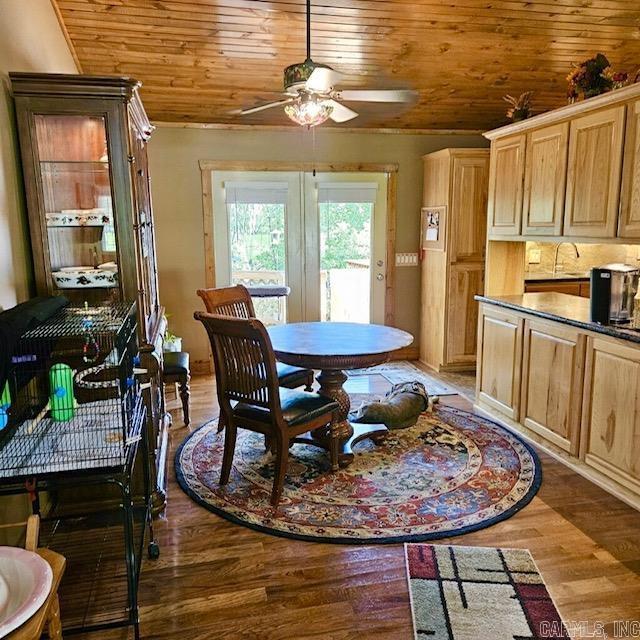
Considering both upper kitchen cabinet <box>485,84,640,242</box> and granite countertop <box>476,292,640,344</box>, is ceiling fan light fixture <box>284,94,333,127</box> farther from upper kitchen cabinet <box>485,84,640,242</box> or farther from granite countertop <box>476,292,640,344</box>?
granite countertop <box>476,292,640,344</box>

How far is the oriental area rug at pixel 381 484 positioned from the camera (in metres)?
2.73

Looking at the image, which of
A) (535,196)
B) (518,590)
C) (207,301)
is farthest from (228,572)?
(535,196)

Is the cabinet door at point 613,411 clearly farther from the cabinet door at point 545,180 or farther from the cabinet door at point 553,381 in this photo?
the cabinet door at point 545,180

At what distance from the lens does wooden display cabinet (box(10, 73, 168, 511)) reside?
2.46 m

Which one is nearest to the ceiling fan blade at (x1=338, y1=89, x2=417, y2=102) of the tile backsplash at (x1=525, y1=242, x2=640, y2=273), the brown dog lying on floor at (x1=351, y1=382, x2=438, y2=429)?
the brown dog lying on floor at (x1=351, y1=382, x2=438, y2=429)

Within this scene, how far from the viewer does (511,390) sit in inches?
154

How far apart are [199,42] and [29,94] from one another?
1914 mm

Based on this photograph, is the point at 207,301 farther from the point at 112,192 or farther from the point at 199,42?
the point at 199,42

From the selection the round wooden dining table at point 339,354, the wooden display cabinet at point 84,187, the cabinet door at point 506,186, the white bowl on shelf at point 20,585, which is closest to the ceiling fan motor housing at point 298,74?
the wooden display cabinet at point 84,187

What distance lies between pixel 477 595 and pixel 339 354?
1393 millimetres

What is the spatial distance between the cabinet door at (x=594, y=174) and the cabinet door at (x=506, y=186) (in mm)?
525

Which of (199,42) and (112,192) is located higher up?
(199,42)

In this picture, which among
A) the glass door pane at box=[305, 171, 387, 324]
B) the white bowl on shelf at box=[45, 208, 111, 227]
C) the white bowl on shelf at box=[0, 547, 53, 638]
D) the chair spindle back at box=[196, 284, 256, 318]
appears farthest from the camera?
the glass door pane at box=[305, 171, 387, 324]

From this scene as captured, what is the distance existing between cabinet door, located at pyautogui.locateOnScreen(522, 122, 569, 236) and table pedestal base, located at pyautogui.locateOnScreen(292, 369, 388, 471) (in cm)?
167
